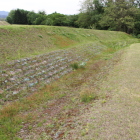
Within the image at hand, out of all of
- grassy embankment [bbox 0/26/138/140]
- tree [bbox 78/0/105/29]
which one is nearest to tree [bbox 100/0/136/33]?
tree [bbox 78/0/105/29]

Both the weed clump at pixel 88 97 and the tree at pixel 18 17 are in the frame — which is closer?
the weed clump at pixel 88 97

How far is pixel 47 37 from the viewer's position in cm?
2303

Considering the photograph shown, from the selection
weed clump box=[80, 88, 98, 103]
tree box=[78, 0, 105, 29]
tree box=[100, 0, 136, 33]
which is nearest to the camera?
weed clump box=[80, 88, 98, 103]

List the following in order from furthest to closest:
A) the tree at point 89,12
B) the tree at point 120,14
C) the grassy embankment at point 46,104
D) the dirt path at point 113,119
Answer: the tree at point 89,12
the tree at point 120,14
the grassy embankment at point 46,104
the dirt path at point 113,119

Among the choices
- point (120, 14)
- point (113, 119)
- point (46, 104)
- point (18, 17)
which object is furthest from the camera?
point (18, 17)

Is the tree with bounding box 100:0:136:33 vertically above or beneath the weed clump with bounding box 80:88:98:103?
above

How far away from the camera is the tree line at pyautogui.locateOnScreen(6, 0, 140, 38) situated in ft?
172

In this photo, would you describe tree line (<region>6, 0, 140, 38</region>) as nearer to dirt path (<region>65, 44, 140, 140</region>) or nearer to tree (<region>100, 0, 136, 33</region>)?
tree (<region>100, 0, 136, 33</region>)

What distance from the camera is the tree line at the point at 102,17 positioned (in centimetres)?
5238

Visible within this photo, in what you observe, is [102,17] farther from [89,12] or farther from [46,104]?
[46,104]

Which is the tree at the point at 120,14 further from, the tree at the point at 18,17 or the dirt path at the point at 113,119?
the dirt path at the point at 113,119

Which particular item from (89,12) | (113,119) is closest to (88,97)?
(113,119)

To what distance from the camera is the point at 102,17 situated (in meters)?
56.1

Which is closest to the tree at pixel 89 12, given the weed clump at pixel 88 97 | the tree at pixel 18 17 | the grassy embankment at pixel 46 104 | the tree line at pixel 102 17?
the tree line at pixel 102 17
